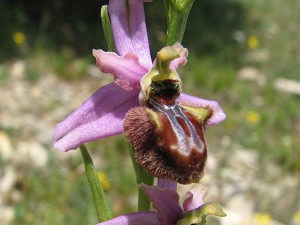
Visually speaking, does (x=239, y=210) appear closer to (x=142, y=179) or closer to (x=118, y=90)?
(x=142, y=179)

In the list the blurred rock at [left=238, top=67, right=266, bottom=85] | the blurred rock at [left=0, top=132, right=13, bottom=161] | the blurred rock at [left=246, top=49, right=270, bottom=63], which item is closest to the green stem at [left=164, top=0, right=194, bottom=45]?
the blurred rock at [left=0, top=132, right=13, bottom=161]

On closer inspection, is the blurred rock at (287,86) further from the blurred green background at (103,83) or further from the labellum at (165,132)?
the labellum at (165,132)

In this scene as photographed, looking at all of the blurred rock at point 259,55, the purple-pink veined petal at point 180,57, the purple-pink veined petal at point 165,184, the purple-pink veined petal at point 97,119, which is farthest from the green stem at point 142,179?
the blurred rock at point 259,55

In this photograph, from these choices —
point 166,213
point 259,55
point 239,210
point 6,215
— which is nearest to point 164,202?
point 166,213

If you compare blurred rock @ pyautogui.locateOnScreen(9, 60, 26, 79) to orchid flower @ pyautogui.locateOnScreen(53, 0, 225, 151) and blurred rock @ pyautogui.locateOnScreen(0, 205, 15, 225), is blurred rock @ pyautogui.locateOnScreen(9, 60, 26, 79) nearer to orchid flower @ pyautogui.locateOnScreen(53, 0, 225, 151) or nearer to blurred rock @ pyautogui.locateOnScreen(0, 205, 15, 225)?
blurred rock @ pyautogui.locateOnScreen(0, 205, 15, 225)

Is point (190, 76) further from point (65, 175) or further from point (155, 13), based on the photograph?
point (65, 175)
